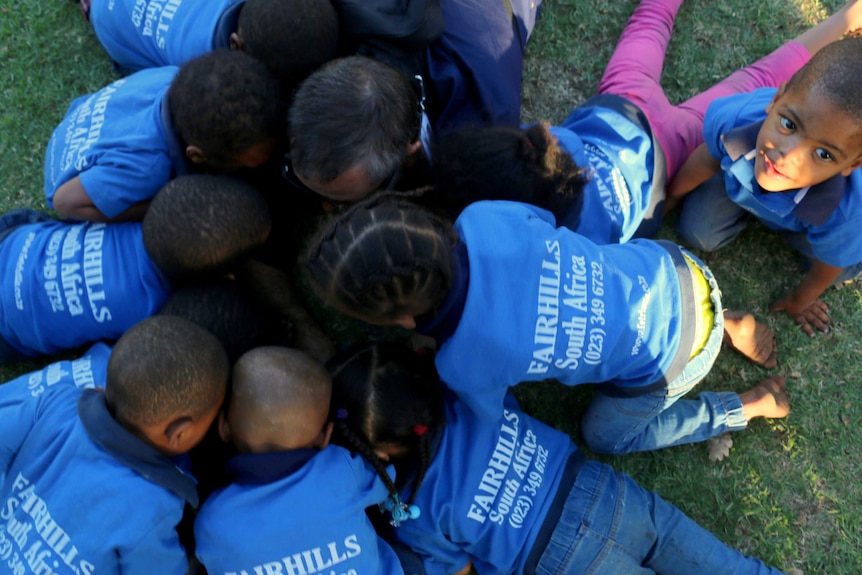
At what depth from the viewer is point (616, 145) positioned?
2.08m

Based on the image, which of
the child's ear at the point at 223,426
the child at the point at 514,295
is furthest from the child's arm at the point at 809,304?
the child's ear at the point at 223,426

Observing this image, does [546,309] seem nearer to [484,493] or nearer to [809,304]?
[484,493]

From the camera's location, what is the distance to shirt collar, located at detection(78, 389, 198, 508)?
1.52 metres

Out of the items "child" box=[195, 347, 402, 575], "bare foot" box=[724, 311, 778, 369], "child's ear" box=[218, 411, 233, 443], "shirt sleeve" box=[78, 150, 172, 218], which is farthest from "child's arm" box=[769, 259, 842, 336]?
"shirt sleeve" box=[78, 150, 172, 218]

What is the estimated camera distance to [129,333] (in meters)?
1.62

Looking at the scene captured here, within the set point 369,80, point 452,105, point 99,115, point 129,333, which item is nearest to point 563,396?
point 452,105

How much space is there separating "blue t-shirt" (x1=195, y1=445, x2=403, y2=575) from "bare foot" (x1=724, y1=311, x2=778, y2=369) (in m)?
1.38

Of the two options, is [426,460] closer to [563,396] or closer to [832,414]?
[563,396]

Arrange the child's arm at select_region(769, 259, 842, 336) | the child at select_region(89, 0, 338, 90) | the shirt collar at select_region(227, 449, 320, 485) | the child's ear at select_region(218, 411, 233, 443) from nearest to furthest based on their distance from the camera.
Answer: the shirt collar at select_region(227, 449, 320, 485) → the child's ear at select_region(218, 411, 233, 443) → the child at select_region(89, 0, 338, 90) → the child's arm at select_region(769, 259, 842, 336)

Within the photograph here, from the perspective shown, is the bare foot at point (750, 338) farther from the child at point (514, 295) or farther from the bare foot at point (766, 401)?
the child at point (514, 295)

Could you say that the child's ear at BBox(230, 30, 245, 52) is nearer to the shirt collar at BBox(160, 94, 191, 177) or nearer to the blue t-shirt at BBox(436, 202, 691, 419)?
the shirt collar at BBox(160, 94, 191, 177)

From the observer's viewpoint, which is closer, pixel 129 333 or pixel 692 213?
pixel 129 333

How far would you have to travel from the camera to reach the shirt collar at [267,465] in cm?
161

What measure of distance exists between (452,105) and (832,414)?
67.5 inches
